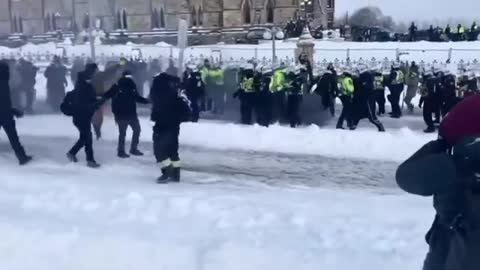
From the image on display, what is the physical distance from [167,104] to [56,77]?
10107 mm

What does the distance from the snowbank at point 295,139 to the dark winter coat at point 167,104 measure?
10.9 feet

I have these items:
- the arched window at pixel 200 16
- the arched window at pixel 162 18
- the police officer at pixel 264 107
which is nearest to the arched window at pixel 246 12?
the arched window at pixel 200 16

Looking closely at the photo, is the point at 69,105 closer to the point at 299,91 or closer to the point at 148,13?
the point at 299,91

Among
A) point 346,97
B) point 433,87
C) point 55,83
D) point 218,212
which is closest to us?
point 218,212

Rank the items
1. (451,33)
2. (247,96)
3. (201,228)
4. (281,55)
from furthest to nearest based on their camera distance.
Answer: (451,33) → (281,55) → (247,96) → (201,228)

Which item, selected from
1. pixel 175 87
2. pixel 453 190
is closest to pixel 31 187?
pixel 175 87

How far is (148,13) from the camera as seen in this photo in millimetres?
40156

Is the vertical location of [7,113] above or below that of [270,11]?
below

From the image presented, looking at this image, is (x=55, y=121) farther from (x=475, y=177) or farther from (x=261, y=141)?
(x=475, y=177)

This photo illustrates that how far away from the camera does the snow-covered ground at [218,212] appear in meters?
5.72

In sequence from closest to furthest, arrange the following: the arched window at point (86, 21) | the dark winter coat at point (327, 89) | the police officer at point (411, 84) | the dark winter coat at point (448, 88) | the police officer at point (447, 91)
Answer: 1. the police officer at point (447, 91)
2. the dark winter coat at point (448, 88)
3. the dark winter coat at point (327, 89)
4. the police officer at point (411, 84)
5. the arched window at point (86, 21)

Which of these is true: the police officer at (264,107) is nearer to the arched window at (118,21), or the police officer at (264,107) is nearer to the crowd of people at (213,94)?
the crowd of people at (213,94)

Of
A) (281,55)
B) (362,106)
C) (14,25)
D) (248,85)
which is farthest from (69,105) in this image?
(14,25)

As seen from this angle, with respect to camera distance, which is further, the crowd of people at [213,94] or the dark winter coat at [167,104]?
the crowd of people at [213,94]
